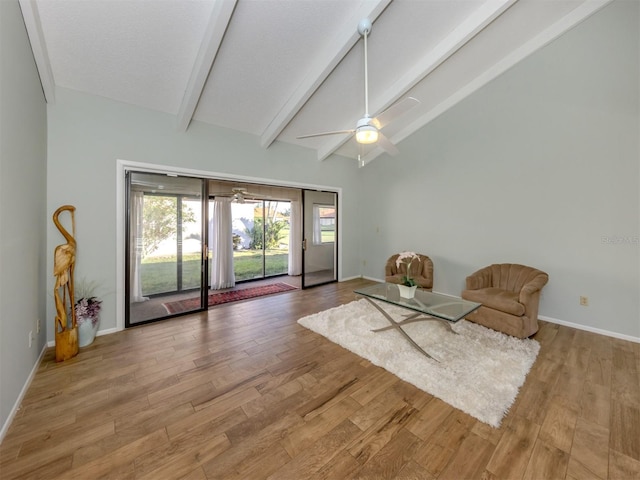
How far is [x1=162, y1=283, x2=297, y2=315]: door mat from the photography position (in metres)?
3.86

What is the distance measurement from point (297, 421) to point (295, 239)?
5235 mm

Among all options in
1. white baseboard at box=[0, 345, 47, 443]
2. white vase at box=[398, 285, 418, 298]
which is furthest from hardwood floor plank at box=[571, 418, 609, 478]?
white baseboard at box=[0, 345, 47, 443]

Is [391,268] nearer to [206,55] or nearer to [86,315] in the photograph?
[206,55]

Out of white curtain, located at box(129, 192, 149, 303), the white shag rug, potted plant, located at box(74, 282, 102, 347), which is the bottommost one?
the white shag rug

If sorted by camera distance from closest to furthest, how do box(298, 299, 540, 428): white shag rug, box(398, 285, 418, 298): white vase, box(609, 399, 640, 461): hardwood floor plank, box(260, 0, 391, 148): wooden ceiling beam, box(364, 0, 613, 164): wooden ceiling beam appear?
1. box(609, 399, 640, 461): hardwood floor plank
2. box(298, 299, 540, 428): white shag rug
3. box(260, 0, 391, 148): wooden ceiling beam
4. box(398, 285, 418, 298): white vase
5. box(364, 0, 613, 164): wooden ceiling beam

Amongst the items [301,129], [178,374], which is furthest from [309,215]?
[178,374]

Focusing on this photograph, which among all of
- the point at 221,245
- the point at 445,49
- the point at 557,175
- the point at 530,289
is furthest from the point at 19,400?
the point at 557,175

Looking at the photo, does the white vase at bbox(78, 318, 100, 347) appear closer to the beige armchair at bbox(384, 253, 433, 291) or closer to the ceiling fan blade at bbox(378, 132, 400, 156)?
the ceiling fan blade at bbox(378, 132, 400, 156)

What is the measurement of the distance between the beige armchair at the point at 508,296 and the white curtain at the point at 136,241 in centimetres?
467

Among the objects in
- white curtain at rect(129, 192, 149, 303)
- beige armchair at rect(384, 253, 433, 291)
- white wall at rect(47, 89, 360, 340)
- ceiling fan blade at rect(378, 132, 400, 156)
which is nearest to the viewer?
ceiling fan blade at rect(378, 132, 400, 156)

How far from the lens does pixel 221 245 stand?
5.75 m

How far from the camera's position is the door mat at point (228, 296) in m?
3.86

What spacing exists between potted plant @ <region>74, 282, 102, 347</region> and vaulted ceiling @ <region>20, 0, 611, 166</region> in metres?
2.28

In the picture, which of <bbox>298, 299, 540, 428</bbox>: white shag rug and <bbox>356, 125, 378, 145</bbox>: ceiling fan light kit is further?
<bbox>356, 125, 378, 145</bbox>: ceiling fan light kit
